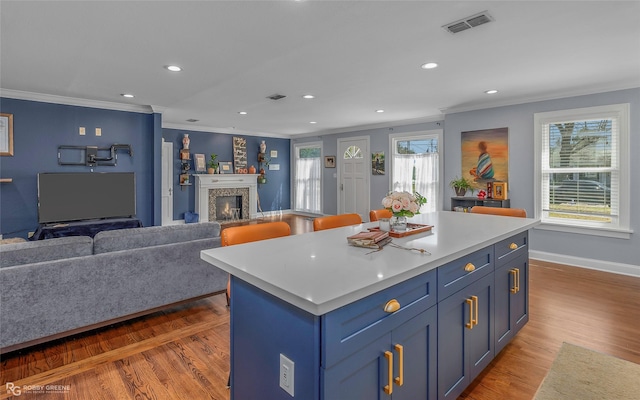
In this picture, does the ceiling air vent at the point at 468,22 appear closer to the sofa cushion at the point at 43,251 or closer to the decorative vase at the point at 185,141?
the sofa cushion at the point at 43,251

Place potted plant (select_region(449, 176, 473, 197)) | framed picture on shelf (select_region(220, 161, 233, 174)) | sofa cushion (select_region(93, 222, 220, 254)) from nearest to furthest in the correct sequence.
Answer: sofa cushion (select_region(93, 222, 220, 254)) < potted plant (select_region(449, 176, 473, 197)) < framed picture on shelf (select_region(220, 161, 233, 174))

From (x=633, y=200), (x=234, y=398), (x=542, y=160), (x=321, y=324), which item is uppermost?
(x=542, y=160)

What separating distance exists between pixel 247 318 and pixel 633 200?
16.6 feet

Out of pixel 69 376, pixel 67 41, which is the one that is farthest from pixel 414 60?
pixel 69 376

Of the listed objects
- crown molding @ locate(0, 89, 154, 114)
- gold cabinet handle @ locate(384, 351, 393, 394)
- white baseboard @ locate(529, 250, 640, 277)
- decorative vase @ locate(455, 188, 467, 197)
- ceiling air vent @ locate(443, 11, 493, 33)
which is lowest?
white baseboard @ locate(529, 250, 640, 277)

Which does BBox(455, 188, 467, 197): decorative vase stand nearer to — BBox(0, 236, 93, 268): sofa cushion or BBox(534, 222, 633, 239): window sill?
BBox(534, 222, 633, 239): window sill

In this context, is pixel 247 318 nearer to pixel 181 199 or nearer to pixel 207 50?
pixel 207 50

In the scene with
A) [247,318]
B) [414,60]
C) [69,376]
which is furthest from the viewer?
[414,60]

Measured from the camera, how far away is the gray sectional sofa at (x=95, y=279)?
7.22 ft

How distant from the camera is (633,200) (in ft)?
13.3

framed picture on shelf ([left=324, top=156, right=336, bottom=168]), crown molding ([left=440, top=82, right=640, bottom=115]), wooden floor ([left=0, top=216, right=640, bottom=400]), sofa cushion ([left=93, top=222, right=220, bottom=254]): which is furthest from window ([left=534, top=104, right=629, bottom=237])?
framed picture on shelf ([left=324, top=156, right=336, bottom=168])

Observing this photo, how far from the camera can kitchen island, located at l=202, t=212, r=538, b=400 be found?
1.08 meters

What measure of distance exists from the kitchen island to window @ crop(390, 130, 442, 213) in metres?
4.77
